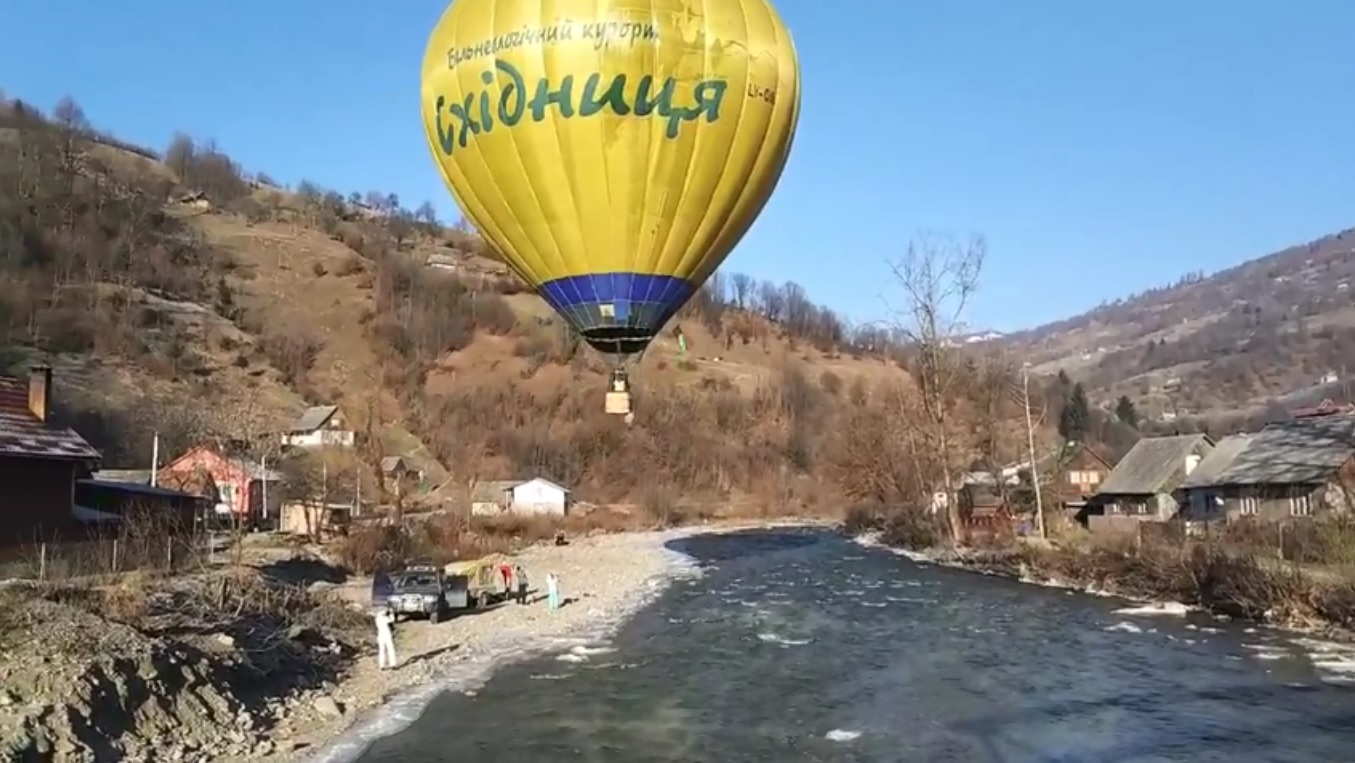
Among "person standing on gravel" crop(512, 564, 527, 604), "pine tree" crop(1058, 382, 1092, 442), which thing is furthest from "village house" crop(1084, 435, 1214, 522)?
"pine tree" crop(1058, 382, 1092, 442)

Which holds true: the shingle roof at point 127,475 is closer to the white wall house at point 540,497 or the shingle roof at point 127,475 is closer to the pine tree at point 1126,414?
the white wall house at point 540,497

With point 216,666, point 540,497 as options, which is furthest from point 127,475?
point 216,666

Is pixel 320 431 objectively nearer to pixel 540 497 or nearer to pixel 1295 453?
pixel 540 497

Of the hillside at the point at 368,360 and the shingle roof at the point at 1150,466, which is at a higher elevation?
the hillside at the point at 368,360

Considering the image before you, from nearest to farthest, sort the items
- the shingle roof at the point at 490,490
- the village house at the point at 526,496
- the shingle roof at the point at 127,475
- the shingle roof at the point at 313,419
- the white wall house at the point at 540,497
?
the shingle roof at the point at 127,475, the shingle roof at the point at 313,419, the village house at the point at 526,496, the shingle roof at the point at 490,490, the white wall house at the point at 540,497

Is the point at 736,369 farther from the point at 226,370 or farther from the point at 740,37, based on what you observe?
the point at 740,37

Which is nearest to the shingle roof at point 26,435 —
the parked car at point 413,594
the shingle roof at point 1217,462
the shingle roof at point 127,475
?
the parked car at point 413,594

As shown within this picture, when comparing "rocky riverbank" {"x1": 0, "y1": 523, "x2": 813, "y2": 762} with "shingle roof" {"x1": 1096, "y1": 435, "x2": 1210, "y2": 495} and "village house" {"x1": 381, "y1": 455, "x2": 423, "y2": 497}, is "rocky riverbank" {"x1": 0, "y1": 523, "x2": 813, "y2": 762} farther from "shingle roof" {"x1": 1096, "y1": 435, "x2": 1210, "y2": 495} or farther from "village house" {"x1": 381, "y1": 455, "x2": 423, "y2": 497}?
"village house" {"x1": 381, "y1": 455, "x2": 423, "y2": 497}
